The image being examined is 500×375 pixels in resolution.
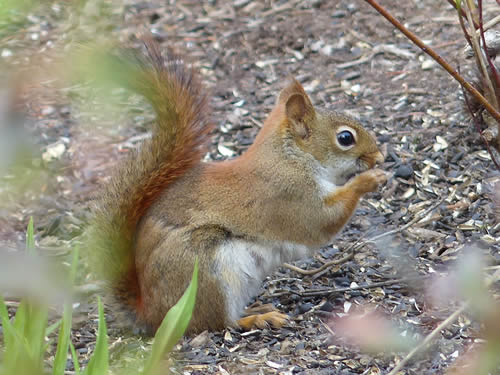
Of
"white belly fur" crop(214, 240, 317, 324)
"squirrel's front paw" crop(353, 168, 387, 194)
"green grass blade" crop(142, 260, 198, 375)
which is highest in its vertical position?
"green grass blade" crop(142, 260, 198, 375)

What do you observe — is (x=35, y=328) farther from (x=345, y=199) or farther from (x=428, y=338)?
(x=345, y=199)

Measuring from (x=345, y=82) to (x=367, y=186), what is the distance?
2098 mm

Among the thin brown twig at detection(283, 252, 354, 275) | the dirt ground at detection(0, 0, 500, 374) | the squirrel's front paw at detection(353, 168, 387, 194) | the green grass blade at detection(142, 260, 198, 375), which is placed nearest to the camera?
the green grass blade at detection(142, 260, 198, 375)

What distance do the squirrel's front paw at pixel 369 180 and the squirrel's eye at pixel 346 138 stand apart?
0.15 m

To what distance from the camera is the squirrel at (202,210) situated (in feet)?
9.50

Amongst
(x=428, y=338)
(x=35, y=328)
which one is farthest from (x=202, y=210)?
(x=428, y=338)

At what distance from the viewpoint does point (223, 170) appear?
3.10 meters

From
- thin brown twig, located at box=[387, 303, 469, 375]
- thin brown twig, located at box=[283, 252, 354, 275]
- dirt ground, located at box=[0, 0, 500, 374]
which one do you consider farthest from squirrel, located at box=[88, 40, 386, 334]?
thin brown twig, located at box=[387, 303, 469, 375]

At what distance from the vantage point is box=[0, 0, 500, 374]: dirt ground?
2.71m

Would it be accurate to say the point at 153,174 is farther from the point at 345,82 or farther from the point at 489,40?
the point at 345,82

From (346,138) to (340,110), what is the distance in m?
1.54

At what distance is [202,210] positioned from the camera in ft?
9.76

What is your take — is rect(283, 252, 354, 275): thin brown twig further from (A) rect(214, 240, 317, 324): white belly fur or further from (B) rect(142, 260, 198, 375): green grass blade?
(B) rect(142, 260, 198, 375): green grass blade

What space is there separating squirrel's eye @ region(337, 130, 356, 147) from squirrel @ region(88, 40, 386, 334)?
5 cm
